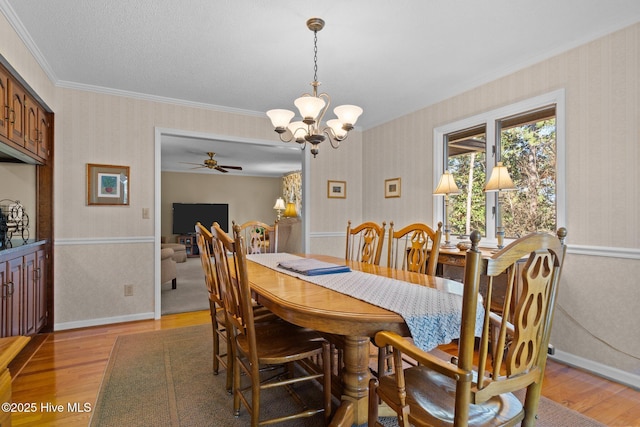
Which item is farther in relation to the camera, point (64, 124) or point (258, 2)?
point (64, 124)

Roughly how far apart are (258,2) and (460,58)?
5.60 ft

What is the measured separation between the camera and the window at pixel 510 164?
279cm

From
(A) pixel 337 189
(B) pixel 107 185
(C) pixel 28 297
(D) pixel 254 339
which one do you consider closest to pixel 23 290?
(C) pixel 28 297

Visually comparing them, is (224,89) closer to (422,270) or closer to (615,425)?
(422,270)

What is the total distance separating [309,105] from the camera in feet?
7.08

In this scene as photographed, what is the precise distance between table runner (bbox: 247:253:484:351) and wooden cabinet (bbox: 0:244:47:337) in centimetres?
196

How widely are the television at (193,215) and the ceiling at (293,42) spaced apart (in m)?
5.93

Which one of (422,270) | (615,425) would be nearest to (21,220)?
(422,270)

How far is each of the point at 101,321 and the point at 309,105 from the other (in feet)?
10.2

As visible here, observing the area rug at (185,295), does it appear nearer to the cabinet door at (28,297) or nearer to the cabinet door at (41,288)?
the cabinet door at (41,288)

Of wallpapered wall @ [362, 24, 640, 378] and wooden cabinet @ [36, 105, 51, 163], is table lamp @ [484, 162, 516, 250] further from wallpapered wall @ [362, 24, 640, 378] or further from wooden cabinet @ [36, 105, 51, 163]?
wooden cabinet @ [36, 105, 51, 163]

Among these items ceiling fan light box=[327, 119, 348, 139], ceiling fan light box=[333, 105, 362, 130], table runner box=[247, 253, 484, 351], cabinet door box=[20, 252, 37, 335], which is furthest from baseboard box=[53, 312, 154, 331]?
ceiling fan light box=[333, 105, 362, 130]

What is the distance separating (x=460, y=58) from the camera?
2.84 m

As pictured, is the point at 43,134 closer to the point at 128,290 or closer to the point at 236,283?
the point at 128,290
